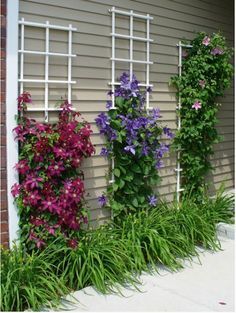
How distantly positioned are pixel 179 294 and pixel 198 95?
2318mm

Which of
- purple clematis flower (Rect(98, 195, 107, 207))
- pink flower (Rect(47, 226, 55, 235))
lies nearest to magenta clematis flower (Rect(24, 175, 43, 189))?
pink flower (Rect(47, 226, 55, 235))

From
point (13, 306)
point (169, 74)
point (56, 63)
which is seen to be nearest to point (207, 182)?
point (169, 74)

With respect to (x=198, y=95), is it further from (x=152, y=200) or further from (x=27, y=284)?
(x=27, y=284)

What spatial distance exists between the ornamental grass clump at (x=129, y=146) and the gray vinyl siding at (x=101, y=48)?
11 cm

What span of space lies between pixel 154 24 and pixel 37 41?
149 cm

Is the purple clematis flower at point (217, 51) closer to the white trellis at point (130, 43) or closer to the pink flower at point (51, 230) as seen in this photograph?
the white trellis at point (130, 43)

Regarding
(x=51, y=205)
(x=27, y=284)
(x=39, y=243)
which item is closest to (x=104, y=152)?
(x=51, y=205)

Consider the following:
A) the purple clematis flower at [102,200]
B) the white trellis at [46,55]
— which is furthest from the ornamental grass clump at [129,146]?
the white trellis at [46,55]

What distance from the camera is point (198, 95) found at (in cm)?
492

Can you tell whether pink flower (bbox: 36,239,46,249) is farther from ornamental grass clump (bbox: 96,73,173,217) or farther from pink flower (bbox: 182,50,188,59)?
pink flower (bbox: 182,50,188,59)

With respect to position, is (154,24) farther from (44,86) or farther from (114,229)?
(114,229)

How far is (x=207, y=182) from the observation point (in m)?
5.62

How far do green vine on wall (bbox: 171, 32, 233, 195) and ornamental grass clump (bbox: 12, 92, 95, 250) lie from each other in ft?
5.64

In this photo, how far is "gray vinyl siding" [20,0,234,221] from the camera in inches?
149
